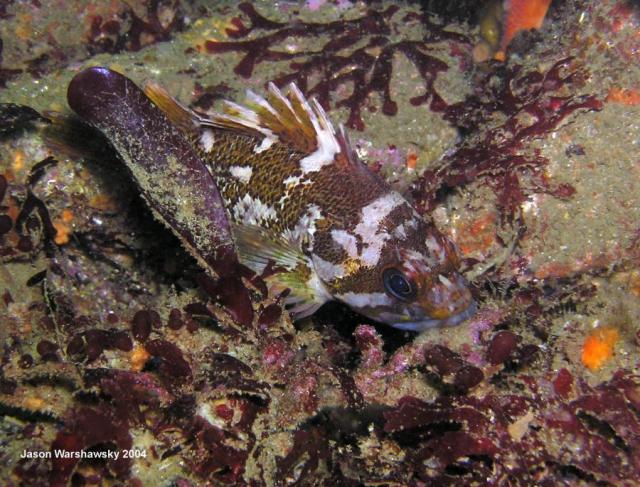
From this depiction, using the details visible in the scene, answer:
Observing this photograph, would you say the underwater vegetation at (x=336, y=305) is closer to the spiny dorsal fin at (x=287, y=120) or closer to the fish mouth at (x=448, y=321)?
the fish mouth at (x=448, y=321)

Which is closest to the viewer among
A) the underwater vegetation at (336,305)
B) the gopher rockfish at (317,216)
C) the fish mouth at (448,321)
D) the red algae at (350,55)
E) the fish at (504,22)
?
the underwater vegetation at (336,305)

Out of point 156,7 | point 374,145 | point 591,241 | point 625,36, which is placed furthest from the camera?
point 156,7

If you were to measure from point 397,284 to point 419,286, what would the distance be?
161 millimetres

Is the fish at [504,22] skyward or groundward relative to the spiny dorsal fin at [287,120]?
skyward

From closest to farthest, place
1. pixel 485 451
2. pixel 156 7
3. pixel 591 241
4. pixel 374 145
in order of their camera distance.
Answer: pixel 485 451 < pixel 591 241 < pixel 374 145 < pixel 156 7

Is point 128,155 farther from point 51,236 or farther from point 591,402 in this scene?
point 591,402

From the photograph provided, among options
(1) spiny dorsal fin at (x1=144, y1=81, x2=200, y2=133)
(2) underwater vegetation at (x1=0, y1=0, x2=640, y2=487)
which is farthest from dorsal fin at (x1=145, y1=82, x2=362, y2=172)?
(2) underwater vegetation at (x1=0, y1=0, x2=640, y2=487)

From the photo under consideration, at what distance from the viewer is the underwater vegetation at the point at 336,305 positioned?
8.38ft

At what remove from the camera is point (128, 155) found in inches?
128

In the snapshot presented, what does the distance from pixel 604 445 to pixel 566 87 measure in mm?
3064

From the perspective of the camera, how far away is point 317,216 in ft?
11.7

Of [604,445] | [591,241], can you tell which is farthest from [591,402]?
[591,241]

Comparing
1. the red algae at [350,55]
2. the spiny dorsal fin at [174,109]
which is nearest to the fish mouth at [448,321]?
the red algae at [350,55]

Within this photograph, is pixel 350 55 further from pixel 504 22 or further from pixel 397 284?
pixel 397 284
